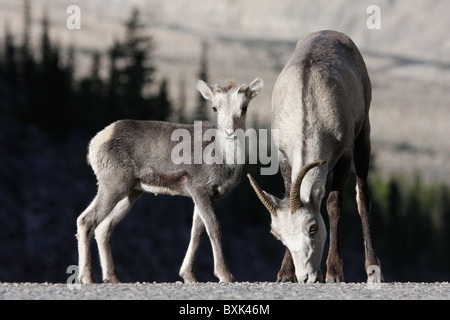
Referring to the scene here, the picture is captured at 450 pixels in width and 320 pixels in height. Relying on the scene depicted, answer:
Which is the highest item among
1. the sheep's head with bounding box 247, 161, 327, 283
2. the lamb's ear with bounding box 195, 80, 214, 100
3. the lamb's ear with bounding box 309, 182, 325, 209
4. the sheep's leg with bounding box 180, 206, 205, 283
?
the lamb's ear with bounding box 195, 80, 214, 100

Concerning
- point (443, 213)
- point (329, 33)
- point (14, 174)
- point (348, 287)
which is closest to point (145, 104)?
point (14, 174)

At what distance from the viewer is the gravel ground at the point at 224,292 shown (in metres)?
10.4

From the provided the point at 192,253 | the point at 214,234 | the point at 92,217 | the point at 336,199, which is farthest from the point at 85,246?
the point at 336,199

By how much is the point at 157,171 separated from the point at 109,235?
1113 mm

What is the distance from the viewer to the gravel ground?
1042 cm

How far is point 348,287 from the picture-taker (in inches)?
471

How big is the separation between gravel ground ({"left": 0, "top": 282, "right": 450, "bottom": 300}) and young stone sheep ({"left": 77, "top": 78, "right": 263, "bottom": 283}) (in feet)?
5.66

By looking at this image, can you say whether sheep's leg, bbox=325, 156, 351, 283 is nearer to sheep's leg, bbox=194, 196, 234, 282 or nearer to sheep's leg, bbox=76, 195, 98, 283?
sheep's leg, bbox=194, 196, 234, 282

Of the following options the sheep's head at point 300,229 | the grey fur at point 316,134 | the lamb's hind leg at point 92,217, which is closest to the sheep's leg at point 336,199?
the grey fur at point 316,134

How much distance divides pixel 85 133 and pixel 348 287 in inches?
2299

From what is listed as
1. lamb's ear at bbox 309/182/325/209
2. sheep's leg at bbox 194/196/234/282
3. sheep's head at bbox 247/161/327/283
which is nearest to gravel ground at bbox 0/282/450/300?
sheep's head at bbox 247/161/327/283

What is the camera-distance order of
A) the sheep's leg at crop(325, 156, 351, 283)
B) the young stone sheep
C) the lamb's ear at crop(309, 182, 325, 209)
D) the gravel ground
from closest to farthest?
the gravel ground, the lamb's ear at crop(309, 182, 325, 209), the young stone sheep, the sheep's leg at crop(325, 156, 351, 283)

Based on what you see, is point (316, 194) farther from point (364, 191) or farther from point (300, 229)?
point (364, 191)

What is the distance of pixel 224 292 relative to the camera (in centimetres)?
1096
